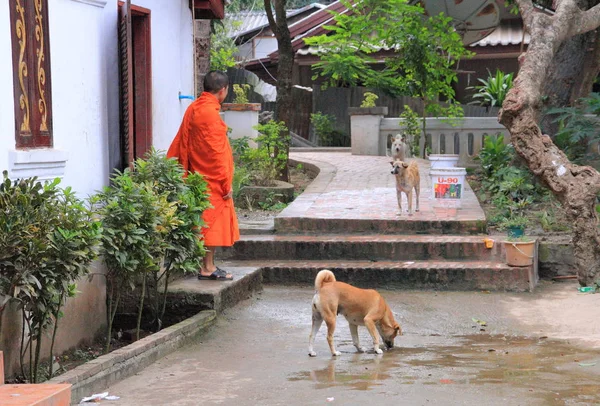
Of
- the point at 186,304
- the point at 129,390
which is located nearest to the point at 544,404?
the point at 129,390

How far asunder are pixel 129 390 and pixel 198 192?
7.80 ft

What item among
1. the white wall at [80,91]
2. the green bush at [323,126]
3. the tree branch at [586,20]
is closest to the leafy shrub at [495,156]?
the tree branch at [586,20]

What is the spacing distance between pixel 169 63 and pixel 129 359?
3.95 m

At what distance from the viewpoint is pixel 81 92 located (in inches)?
271

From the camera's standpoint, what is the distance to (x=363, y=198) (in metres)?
12.0

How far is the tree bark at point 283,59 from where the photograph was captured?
13.4 metres

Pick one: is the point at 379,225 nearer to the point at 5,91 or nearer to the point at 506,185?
the point at 506,185

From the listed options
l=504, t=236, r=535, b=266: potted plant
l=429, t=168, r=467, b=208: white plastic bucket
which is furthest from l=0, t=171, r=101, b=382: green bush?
l=429, t=168, r=467, b=208: white plastic bucket

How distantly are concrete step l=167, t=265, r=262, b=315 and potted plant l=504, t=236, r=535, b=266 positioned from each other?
2.90 meters

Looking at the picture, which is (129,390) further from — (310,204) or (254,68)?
(254,68)

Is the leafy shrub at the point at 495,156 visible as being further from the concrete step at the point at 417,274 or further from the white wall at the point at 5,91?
the white wall at the point at 5,91

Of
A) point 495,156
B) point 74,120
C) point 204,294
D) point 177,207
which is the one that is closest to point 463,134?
point 495,156

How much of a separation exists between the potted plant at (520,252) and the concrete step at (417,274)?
0.07 m

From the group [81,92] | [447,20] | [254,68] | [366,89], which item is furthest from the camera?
[254,68]
